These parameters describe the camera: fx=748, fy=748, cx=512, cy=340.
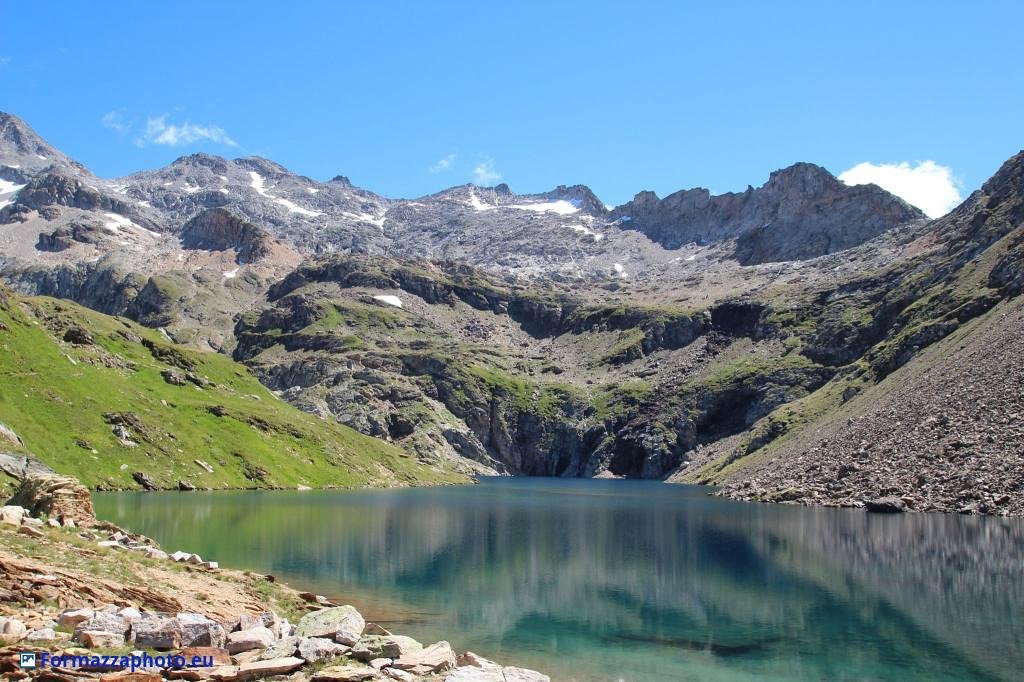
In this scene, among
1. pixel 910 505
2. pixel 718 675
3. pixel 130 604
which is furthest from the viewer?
pixel 910 505

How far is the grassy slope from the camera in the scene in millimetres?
94500

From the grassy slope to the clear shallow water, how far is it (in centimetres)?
1716

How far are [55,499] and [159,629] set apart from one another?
2042 cm

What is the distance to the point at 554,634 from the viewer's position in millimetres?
34156

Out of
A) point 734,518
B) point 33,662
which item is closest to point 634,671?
point 33,662

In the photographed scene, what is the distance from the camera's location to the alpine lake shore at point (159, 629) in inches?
757

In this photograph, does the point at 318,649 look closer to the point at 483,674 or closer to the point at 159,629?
the point at 159,629

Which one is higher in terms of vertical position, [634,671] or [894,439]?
[894,439]

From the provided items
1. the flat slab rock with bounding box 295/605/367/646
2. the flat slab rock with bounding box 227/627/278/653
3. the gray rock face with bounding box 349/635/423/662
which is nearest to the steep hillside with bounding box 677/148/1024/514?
the flat slab rock with bounding box 295/605/367/646

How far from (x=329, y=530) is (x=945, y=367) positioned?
10127cm

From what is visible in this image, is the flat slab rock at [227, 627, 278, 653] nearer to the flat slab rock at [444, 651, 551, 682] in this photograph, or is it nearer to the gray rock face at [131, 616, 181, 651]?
the gray rock face at [131, 616, 181, 651]

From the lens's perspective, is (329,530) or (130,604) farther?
(329,530)

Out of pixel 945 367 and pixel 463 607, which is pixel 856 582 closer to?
pixel 463 607

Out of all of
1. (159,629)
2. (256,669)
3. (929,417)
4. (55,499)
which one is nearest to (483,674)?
(256,669)
